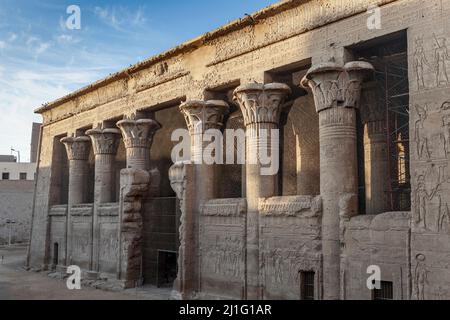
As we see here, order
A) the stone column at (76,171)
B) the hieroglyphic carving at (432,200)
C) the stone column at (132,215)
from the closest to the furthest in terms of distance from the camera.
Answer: the hieroglyphic carving at (432,200) → the stone column at (132,215) → the stone column at (76,171)

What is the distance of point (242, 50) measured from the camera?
1154 centimetres

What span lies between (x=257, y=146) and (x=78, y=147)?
9228 millimetres

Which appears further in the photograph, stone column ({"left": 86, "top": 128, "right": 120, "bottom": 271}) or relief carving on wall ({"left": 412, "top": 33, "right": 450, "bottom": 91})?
stone column ({"left": 86, "top": 128, "right": 120, "bottom": 271})

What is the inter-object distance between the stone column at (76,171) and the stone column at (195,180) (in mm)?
6460

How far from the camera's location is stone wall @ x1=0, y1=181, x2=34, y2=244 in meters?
32.6

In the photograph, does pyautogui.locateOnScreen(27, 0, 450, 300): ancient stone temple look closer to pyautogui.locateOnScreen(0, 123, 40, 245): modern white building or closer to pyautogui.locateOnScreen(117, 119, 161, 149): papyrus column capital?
pyautogui.locateOnScreen(117, 119, 161, 149): papyrus column capital

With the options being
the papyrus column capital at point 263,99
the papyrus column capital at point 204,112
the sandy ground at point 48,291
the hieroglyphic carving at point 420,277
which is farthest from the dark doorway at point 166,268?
the hieroglyphic carving at point 420,277

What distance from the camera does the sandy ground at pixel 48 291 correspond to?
12.7 m

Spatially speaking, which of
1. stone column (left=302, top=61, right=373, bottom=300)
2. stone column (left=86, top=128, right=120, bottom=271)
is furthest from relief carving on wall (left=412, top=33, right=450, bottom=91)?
stone column (left=86, top=128, right=120, bottom=271)

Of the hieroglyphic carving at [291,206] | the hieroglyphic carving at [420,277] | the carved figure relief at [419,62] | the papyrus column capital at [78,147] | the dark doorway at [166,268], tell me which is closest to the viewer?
the hieroglyphic carving at [420,277]

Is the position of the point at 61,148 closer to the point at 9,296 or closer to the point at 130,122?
the point at 130,122

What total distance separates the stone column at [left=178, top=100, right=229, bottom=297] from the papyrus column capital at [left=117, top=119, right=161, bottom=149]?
2.54m

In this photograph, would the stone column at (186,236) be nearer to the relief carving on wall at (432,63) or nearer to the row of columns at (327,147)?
the row of columns at (327,147)
